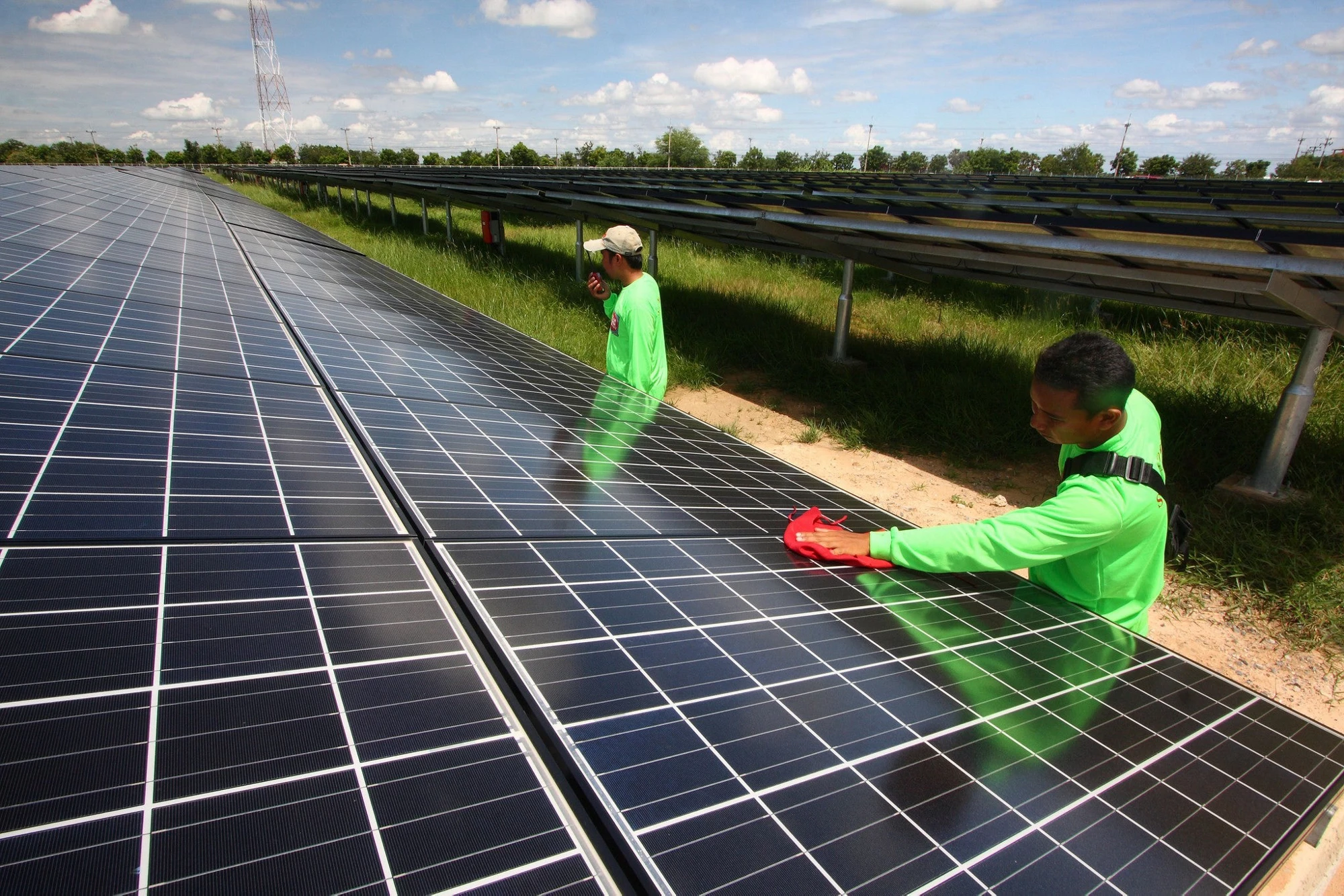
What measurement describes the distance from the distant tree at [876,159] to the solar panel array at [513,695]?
79.8 m

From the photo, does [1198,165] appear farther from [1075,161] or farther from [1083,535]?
[1083,535]

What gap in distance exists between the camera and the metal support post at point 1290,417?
19.7 ft

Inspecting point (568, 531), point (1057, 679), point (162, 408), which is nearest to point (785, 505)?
point (568, 531)

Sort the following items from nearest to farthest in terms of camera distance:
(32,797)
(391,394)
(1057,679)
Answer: (32,797), (1057,679), (391,394)

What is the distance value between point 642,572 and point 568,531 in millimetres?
351

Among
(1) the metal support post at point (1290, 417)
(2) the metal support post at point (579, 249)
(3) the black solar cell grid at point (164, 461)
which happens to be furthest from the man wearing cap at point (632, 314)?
(2) the metal support post at point (579, 249)

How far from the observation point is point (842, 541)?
253 cm

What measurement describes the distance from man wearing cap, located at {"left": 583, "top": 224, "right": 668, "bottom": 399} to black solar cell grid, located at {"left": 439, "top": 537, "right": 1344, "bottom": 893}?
3.10 metres

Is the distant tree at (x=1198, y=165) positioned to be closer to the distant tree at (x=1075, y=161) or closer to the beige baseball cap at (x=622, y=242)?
the distant tree at (x=1075, y=161)

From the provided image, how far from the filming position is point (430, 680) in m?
1.44

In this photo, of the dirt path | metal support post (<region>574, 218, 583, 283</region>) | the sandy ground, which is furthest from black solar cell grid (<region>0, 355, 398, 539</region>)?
metal support post (<region>574, 218, 583, 283</region>)

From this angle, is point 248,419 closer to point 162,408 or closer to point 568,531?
point 162,408

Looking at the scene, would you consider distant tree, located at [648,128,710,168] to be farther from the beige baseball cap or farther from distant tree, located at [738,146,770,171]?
the beige baseball cap

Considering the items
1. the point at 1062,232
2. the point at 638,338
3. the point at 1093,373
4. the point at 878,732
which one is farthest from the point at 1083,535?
the point at 1062,232
